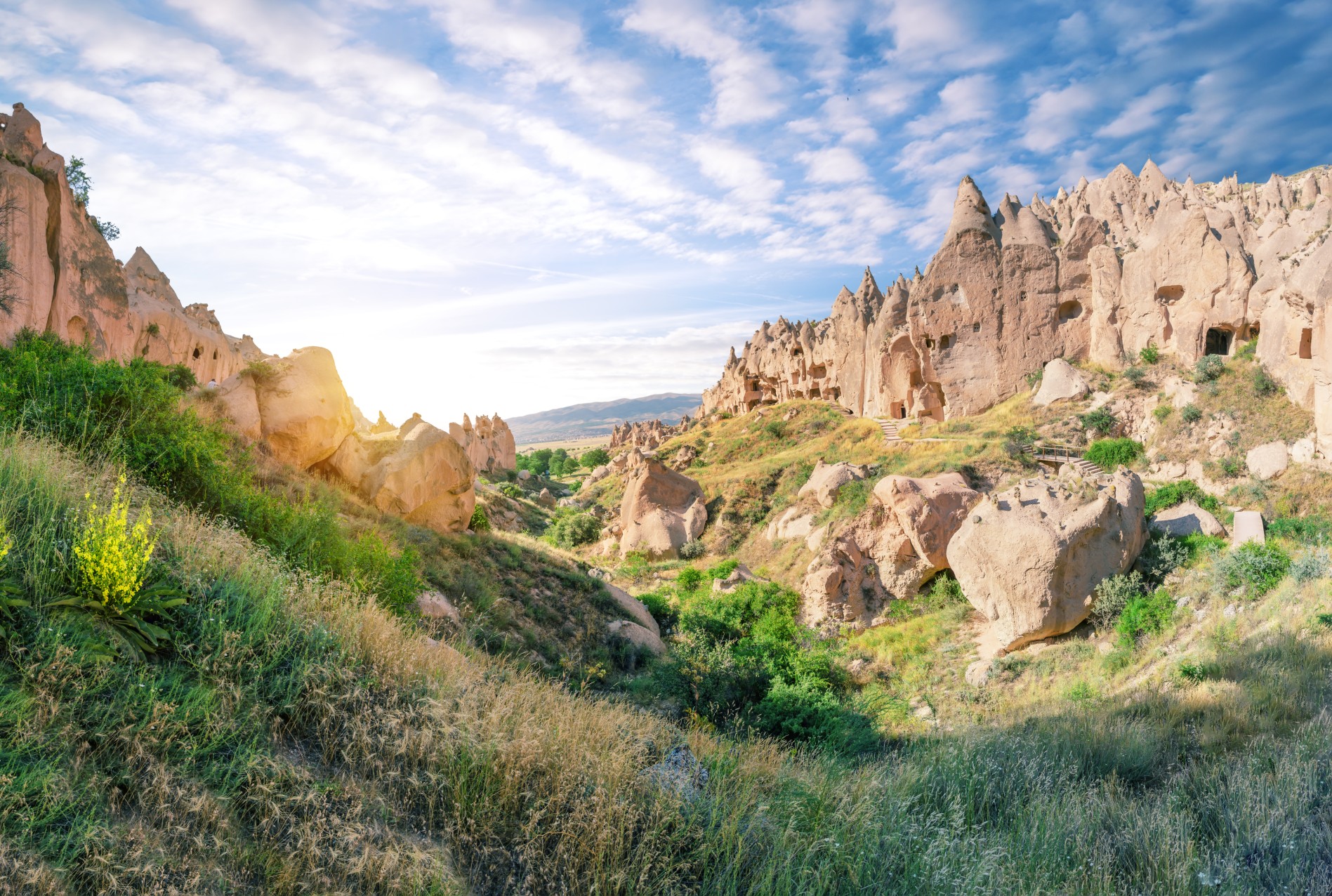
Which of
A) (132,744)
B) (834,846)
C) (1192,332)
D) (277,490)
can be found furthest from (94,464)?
(1192,332)

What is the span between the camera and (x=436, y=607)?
1098 centimetres

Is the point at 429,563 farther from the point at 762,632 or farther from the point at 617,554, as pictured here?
the point at 617,554

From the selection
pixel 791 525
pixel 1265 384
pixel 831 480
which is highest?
pixel 1265 384

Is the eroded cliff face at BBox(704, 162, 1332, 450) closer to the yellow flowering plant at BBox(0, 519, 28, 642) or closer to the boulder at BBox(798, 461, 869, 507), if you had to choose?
the boulder at BBox(798, 461, 869, 507)

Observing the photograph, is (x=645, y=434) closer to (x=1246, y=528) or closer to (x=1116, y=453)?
(x=1116, y=453)

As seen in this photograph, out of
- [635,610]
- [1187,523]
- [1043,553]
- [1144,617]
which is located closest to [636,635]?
[635,610]

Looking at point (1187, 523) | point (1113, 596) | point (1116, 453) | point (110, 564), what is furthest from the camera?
point (1116, 453)

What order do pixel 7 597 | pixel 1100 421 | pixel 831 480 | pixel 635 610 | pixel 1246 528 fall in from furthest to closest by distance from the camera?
pixel 831 480
pixel 1100 421
pixel 635 610
pixel 1246 528
pixel 7 597

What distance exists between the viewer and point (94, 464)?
7.00 meters

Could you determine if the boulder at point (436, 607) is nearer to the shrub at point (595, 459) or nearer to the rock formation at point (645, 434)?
the rock formation at point (645, 434)

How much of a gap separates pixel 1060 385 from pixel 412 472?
30.2 meters

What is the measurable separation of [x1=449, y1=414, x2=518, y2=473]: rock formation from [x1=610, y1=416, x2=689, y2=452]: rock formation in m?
14.0

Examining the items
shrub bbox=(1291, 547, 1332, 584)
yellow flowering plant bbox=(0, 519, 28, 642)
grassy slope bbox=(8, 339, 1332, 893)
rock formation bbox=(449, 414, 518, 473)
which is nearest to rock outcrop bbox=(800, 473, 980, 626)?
shrub bbox=(1291, 547, 1332, 584)

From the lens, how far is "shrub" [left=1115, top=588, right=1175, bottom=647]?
14.1m
